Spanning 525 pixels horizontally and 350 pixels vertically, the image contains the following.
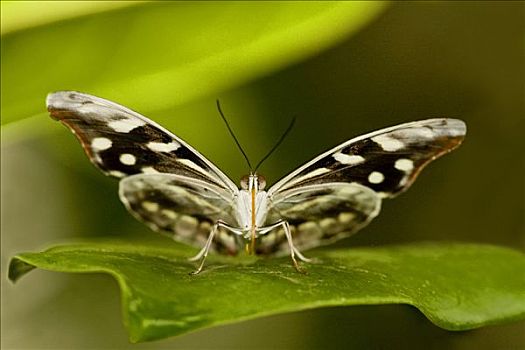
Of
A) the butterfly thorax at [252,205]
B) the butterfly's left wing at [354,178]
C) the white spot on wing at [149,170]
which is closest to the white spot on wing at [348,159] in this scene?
the butterfly's left wing at [354,178]

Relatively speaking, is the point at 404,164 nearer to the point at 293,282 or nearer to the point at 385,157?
the point at 385,157

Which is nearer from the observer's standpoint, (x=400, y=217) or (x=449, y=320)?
(x=449, y=320)

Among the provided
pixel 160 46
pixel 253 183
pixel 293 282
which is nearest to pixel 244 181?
pixel 253 183

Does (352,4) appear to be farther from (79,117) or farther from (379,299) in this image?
(379,299)

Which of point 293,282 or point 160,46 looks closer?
point 293,282

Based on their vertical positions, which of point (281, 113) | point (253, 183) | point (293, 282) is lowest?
point (293, 282)

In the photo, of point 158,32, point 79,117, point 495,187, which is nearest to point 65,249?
point 79,117
